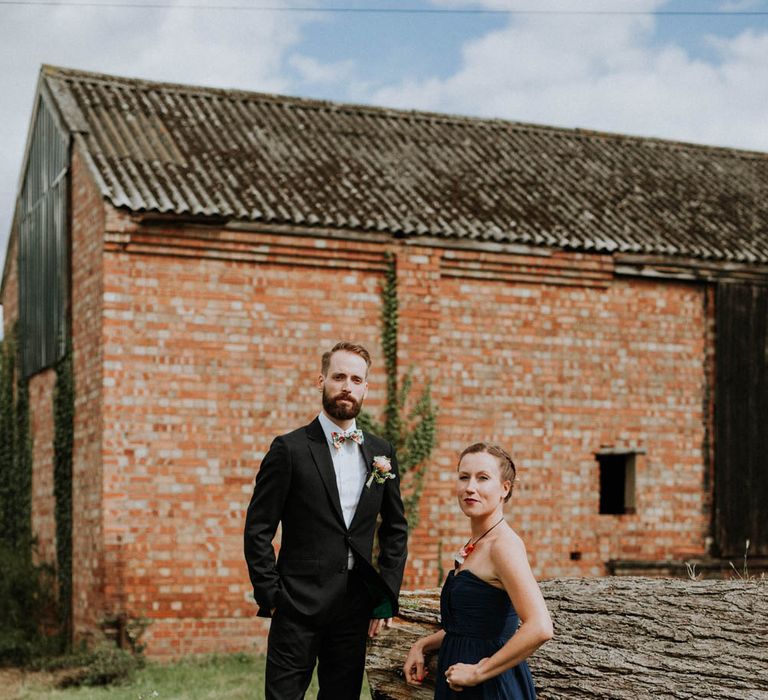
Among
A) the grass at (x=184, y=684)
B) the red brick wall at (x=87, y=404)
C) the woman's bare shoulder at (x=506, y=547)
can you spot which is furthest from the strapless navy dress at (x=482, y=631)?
the red brick wall at (x=87, y=404)

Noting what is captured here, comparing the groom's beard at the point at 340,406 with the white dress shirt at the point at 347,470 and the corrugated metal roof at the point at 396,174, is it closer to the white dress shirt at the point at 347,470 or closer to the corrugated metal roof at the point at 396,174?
the white dress shirt at the point at 347,470

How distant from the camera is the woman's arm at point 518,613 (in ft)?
A: 13.8

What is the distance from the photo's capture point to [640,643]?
18.2 ft

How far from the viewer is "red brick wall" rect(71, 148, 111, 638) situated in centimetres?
1316

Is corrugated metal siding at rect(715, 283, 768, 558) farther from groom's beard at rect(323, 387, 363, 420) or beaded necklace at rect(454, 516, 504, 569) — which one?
beaded necklace at rect(454, 516, 504, 569)

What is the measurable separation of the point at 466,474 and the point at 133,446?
8.93 metres

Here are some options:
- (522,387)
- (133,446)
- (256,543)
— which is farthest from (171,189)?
(256,543)

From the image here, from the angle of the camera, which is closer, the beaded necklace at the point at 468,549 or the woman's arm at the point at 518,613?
the woman's arm at the point at 518,613

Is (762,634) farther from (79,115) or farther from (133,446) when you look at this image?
(79,115)

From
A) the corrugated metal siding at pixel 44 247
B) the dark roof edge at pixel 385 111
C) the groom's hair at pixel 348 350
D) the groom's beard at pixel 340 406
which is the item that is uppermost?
the dark roof edge at pixel 385 111

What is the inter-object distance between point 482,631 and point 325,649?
110 centimetres

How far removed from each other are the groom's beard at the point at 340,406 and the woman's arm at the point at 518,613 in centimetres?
117

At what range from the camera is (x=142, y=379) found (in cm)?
1306

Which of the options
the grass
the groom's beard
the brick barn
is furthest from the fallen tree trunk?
the brick barn
